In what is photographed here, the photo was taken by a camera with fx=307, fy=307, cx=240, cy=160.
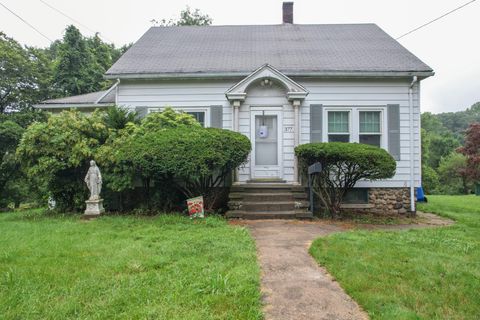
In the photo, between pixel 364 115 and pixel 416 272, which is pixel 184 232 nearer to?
pixel 416 272

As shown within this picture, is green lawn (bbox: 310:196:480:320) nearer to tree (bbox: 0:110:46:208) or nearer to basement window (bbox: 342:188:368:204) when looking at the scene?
basement window (bbox: 342:188:368:204)

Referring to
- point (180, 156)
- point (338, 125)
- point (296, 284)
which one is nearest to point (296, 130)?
point (338, 125)

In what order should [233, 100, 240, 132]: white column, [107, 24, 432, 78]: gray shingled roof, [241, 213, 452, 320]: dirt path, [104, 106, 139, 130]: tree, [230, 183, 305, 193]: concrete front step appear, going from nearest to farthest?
1. [241, 213, 452, 320]: dirt path
2. [230, 183, 305, 193]: concrete front step
3. [104, 106, 139, 130]: tree
4. [233, 100, 240, 132]: white column
5. [107, 24, 432, 78]: gray shingled roof

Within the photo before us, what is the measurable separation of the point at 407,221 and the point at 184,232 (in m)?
5.32

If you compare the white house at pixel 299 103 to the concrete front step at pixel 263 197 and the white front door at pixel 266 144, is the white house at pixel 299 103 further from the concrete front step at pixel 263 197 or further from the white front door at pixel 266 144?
the concrete front step at pixel 263 197

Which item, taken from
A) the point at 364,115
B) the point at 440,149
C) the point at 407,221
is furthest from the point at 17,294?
the point at 440,149

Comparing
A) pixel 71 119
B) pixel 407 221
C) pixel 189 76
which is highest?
pixel 189 76

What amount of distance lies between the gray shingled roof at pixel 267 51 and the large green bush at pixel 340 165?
2.64 metres

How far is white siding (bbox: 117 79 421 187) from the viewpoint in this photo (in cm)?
866

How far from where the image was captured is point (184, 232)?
5.44 metres

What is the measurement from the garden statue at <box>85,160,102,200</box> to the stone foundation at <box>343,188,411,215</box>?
6499 millimetres

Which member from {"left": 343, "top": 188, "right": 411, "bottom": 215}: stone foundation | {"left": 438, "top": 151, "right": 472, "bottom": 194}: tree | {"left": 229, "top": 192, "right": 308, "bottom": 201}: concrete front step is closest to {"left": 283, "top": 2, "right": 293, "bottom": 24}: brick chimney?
{"left": 343, "top": 188, "right": 411, "bottom": 215}: stone foundation

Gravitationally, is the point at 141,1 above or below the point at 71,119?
above

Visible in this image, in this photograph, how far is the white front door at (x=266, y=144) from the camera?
343 inches
